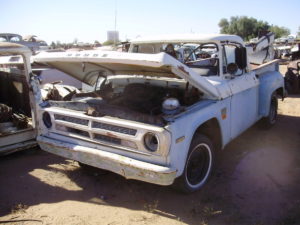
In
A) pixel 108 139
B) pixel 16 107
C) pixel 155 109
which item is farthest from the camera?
pixel 16 107

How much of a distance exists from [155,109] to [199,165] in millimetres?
937

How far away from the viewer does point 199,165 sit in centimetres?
395

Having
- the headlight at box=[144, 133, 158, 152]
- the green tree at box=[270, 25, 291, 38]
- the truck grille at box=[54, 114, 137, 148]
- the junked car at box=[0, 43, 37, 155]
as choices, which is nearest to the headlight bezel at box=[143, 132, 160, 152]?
the headlight at box=[144, 133, 158, 152]

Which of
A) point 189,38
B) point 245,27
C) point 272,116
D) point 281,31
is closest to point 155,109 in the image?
point 189,38

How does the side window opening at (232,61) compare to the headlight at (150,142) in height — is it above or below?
above

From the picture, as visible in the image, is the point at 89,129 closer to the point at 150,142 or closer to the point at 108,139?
the point at 108,139

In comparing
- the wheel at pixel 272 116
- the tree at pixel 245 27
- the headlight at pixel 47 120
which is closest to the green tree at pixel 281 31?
the tree at pixel 245 27

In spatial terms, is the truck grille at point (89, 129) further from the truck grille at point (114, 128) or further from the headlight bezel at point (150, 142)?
the headlight bezel at point (150, 142)

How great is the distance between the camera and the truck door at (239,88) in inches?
173

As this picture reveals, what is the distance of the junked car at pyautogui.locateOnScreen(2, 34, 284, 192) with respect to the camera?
3.16 metres

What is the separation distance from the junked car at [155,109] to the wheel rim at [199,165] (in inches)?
0.5

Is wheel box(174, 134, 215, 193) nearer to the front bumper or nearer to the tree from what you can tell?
the front bumper

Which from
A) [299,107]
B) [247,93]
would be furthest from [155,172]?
[299,107]

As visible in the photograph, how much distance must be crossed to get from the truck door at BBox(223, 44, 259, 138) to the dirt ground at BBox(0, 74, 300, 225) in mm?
604
